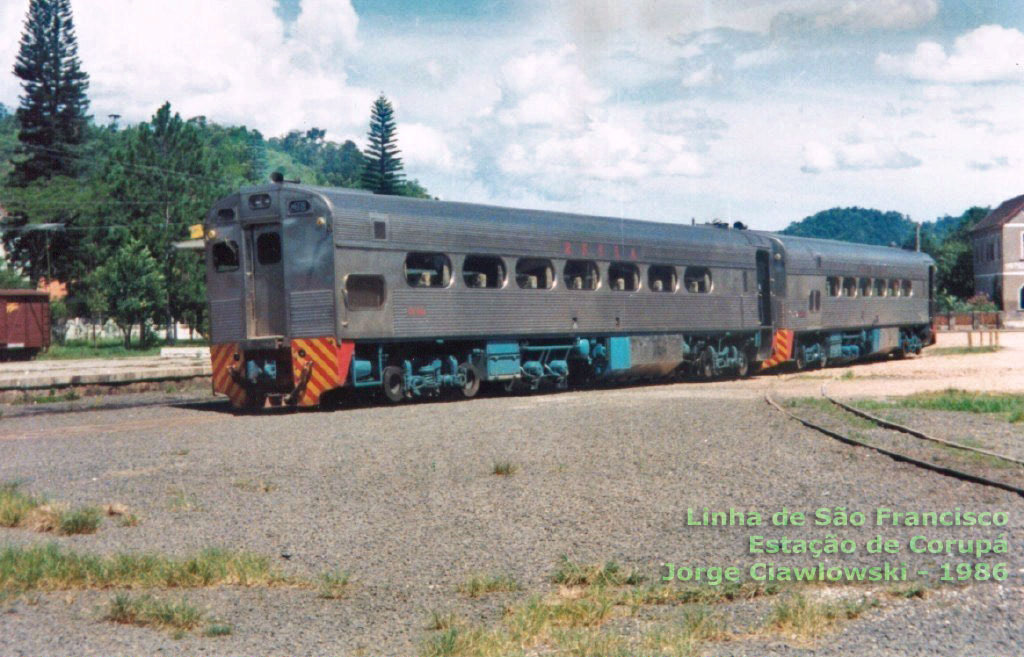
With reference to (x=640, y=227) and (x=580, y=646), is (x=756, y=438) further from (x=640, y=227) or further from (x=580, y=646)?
(x=640, y=227)

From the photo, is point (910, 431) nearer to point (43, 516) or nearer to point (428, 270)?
point (428, 270)

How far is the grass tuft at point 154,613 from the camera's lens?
20.7ft

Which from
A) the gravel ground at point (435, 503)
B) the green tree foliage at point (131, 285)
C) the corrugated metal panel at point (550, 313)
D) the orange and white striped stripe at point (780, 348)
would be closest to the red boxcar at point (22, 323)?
the green tree foliage at point (131, 285)

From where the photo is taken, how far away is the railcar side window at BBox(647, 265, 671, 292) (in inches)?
982

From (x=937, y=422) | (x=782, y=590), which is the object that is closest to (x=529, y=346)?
(x=937, y=422)

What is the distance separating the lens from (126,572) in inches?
295

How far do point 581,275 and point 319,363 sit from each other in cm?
693

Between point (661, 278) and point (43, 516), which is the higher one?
point (661, 278)

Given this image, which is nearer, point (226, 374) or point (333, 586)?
point (333, 586)

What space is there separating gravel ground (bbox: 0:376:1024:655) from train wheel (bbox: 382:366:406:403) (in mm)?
1980

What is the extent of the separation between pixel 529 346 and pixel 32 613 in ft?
51.6

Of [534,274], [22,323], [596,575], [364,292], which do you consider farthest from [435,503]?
[22,323]

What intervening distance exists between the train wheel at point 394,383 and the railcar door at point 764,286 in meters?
12.8

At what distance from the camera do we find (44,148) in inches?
3041
